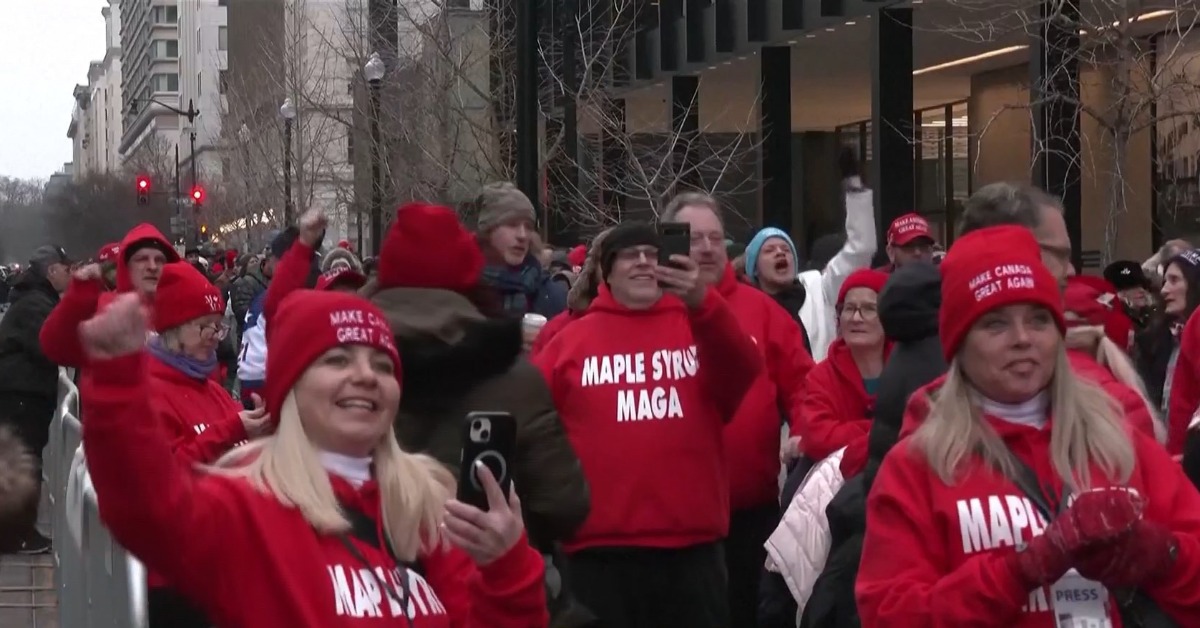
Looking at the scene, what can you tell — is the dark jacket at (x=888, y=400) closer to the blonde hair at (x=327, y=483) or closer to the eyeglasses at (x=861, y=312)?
the eyeglasses at (x=861, y=312)

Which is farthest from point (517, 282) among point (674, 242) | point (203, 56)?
point (203, 56)

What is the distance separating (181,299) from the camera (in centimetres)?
709

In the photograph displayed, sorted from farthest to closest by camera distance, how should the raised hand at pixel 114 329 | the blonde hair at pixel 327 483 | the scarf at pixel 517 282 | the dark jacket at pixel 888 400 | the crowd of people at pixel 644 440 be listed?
the scarf at pixel 517 282 → the dark jacket at pixel 888 400 → the blonde hair at pixel 327 483 → the crowd of people at pixel 644 440 → the raised hand at pixel 114 329

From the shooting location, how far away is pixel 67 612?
8750 millimetres

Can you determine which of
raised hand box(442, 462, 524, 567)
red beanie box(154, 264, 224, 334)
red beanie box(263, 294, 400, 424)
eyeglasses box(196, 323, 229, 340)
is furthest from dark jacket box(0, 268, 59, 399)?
raised hand box(442, 462, 524, 567)

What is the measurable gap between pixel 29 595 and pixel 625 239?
5.28m

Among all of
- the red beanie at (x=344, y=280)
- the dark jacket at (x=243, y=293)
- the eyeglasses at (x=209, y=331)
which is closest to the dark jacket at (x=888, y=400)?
the eyeglasses at (x=209, y=331)

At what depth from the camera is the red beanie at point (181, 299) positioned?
23.1 ft

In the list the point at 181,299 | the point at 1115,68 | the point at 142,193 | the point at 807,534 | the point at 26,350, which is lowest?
the point at 807,534

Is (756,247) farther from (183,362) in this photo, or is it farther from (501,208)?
(183,362)

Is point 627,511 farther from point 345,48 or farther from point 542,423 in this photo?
point 345,48

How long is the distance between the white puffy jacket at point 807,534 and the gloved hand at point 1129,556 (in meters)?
2.84

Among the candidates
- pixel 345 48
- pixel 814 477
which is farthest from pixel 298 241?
pixel 345 48

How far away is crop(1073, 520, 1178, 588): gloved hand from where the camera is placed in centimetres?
358
